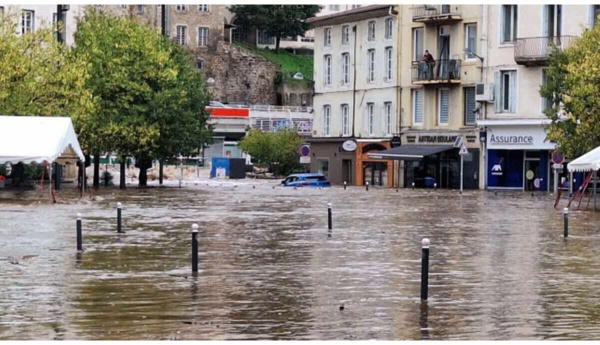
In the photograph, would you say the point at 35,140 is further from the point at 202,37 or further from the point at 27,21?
the point at 202,37

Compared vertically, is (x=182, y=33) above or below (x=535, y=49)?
above

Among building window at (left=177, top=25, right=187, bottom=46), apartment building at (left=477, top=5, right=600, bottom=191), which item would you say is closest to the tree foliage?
apartment building at (left=477, top=5, right=600, bottom=191)

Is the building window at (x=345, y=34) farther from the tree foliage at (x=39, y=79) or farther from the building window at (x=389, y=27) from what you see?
the tree foliage at (x=39, y=79)

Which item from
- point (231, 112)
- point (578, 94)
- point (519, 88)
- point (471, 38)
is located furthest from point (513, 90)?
point (231, 112)

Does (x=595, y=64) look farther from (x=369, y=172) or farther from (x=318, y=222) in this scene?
(x=369, y=172)

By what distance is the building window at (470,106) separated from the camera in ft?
222

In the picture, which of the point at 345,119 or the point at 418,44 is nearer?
the point at 418,44

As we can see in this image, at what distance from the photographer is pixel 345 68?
78125 millimetres

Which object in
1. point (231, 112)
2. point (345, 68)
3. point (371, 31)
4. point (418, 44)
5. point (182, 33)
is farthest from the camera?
point (182, 33)

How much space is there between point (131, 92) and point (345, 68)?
61.8ft

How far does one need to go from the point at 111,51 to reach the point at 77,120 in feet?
28.4

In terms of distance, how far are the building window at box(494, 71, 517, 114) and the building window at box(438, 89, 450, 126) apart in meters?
4.06

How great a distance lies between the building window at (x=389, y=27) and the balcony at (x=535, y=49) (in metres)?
10.4

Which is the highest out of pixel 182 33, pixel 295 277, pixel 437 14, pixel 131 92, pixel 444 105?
pixel 182 33
